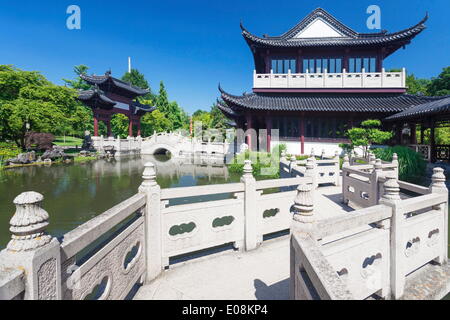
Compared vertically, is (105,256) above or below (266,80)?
below

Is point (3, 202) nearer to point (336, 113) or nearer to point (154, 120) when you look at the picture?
point (336, 113)

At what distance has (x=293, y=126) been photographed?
15922 millimetres

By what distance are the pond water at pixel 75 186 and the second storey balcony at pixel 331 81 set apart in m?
7.08

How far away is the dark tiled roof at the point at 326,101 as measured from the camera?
14195 mm

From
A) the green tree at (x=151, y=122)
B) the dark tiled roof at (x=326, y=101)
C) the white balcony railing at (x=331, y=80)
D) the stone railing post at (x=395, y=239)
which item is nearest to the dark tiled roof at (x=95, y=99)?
the green tree at (x=151, y=122)

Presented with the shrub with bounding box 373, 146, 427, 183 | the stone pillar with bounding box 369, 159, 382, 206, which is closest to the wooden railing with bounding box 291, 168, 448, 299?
the stone pillar with bounding box 369, 159, 382, 206

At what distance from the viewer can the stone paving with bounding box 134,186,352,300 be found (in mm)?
2846

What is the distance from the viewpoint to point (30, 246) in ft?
4.19

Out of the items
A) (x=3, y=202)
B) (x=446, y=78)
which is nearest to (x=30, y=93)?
(x=3, y=202)

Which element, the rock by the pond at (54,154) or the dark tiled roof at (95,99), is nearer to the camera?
the rock by the pond at (54,154)

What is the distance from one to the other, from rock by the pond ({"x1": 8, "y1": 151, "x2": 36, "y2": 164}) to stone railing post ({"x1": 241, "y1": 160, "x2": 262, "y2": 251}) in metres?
19.5

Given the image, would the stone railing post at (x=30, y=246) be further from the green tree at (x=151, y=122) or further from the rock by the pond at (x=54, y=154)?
the green tree at (x=151, y=122)

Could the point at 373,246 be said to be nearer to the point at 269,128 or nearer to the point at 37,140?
the point at 269,128
